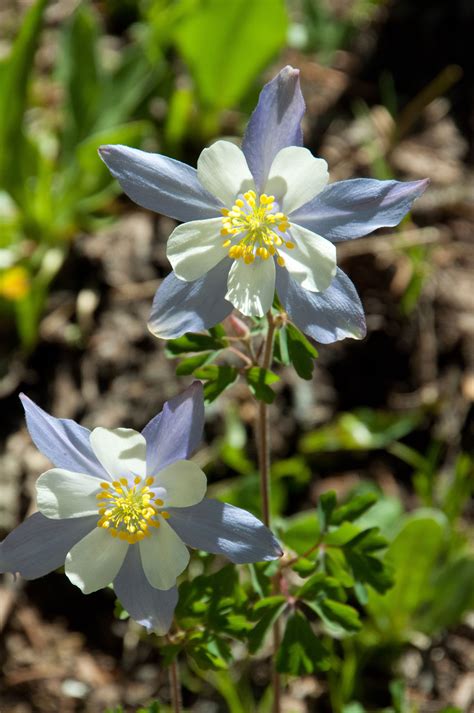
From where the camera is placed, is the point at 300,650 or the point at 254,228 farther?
the point at 300,650

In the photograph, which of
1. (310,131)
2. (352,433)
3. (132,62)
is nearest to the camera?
(352,433)

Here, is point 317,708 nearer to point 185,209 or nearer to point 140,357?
point 140,357

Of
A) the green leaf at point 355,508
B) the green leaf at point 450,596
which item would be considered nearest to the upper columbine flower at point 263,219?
→ the green leaf at point 355,508

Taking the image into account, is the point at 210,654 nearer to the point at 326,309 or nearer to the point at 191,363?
the point at 191,363

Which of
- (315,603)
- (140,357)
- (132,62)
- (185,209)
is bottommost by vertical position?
(140,357)

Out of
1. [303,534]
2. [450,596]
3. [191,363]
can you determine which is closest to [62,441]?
[191,363]

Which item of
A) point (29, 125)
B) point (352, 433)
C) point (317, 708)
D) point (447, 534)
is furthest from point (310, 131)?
point (317, 708)
